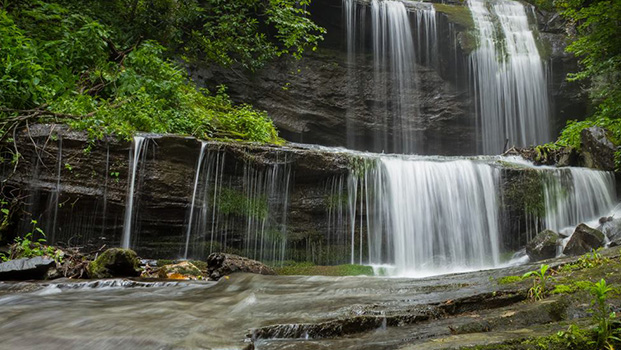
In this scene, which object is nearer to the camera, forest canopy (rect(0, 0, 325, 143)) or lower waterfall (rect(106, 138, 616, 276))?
forest canopy (rect(0, 0, 325, 143))

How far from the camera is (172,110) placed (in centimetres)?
1055

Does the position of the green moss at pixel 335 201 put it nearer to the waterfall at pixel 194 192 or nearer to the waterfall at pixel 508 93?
the waterfall at pixel 194 192

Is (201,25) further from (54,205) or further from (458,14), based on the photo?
(458,14)

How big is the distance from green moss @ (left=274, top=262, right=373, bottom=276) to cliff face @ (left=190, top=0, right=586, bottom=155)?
922 centimetres

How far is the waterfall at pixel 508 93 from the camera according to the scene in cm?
1908

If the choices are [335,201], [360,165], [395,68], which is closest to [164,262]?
[335,201]

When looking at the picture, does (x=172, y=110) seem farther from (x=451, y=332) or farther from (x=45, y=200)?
(x=451, y=332)

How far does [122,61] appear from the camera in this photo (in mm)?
11219

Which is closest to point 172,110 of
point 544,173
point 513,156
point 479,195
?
point 479,195

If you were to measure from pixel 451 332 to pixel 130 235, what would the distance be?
290 inches

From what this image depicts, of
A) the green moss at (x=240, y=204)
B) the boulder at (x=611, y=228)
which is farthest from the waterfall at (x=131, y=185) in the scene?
the boulder at (x=611, y=228)

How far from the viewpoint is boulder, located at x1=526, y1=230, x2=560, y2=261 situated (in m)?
9.17

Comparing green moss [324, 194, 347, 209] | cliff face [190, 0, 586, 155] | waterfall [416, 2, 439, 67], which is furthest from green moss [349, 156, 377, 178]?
waterfall [416, 2, 439, 67]

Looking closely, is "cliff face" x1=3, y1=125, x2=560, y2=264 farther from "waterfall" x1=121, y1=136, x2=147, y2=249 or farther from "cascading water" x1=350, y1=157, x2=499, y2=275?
"cascading water" x1=350, y1=157, x2=499, y2=275
